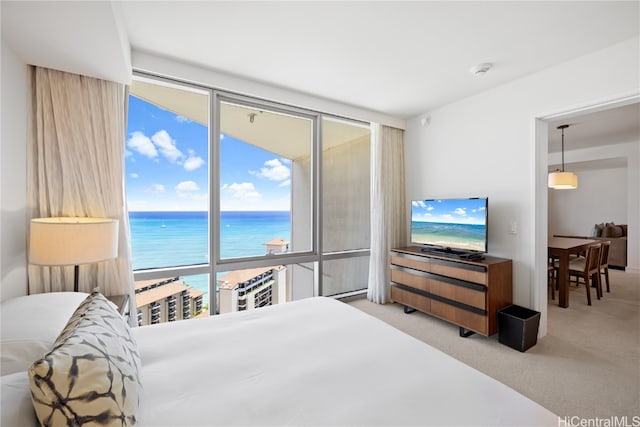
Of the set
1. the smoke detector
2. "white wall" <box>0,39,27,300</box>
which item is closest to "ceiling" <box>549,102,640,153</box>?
the smoke detector

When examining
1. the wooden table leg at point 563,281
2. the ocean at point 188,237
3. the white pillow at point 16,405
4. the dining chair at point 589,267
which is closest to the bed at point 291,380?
the white pillow at point 16,405

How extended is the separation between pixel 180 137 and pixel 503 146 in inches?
139

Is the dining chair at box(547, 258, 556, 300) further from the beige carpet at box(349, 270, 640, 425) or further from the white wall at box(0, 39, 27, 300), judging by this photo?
the white wall at box(0, 39, 27, 300)

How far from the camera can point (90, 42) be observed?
5.67ft

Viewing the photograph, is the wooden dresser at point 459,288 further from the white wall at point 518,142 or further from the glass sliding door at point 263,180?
the glass sliding door at point 263,180

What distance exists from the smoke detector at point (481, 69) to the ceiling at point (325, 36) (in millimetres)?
51

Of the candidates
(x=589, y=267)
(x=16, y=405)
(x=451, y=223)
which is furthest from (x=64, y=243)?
(x=589, y=267)

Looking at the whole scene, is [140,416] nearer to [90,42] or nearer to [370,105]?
[90,42]

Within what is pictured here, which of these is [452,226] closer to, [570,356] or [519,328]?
[519,328]

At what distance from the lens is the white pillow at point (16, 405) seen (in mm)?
672

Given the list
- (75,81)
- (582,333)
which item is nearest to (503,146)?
(582,333)

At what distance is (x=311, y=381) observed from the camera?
1.10 meters

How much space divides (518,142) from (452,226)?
1.09 meters

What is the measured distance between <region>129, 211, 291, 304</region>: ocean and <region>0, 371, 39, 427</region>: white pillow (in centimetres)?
199
